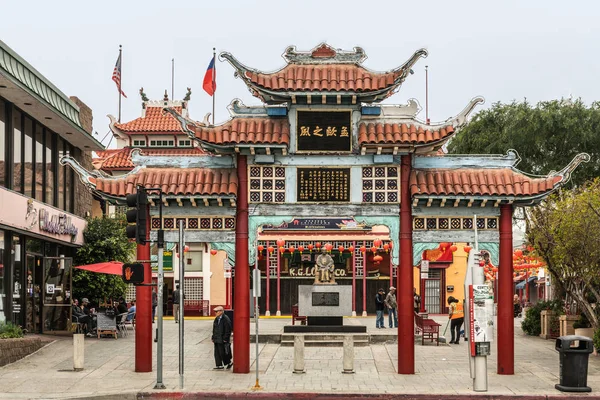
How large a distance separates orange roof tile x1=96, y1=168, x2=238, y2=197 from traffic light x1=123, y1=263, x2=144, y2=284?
2480 mm

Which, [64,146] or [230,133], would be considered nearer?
[230,133]

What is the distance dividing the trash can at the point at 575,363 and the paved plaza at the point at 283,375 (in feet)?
0.96

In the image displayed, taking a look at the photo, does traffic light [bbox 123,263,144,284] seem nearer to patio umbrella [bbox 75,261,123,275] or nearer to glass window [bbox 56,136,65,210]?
patio umbrella [bbox 75,261,123,275]

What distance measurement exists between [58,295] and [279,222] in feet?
42.5

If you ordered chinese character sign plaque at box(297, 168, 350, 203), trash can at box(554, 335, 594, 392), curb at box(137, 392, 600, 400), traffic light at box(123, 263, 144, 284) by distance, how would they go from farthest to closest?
chinese character sign plaque at box(297, 168, 350, 203) → traffic light at box(123, 263, 144, 284) → trash can at box(554, 335, 594, 392) → curb at box(137, 392, 600, 400)

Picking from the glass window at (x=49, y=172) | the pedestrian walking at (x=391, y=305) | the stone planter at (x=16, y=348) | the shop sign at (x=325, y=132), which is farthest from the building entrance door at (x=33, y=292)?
the pedestrian walking at (x=391, y=305)

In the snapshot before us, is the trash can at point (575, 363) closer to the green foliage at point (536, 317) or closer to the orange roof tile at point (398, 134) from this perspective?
the orange roof tile at point (398, 134)

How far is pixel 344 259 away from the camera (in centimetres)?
5088

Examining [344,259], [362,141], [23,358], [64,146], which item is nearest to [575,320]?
[362,141]

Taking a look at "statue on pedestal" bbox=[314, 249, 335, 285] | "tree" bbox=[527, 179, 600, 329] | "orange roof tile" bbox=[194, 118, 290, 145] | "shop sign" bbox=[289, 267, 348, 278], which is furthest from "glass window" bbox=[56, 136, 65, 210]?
"shop sign" bbox=[289, 267, 348, 278]

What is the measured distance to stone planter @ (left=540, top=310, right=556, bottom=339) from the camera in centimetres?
3212

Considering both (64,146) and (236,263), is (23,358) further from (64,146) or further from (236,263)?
(64,146)

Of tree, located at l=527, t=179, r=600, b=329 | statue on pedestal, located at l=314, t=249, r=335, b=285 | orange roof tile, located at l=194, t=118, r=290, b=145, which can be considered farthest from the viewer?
statue on pedestal, located at l=314, t=249, r=335, b=285

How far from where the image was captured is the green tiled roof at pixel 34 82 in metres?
24.1
